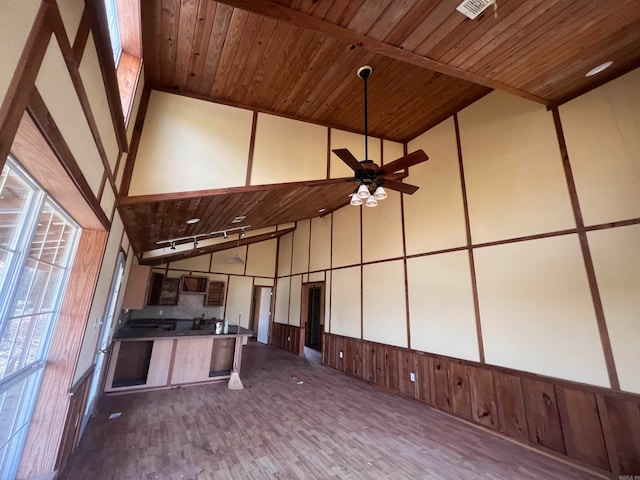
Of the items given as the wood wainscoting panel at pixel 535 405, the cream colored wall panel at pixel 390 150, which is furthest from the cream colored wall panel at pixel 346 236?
the wood wainscoting panel at pixel 535 405

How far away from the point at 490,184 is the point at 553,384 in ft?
8.50

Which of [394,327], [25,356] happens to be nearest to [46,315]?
[25,356]

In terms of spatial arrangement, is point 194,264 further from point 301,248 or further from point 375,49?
point 375,49

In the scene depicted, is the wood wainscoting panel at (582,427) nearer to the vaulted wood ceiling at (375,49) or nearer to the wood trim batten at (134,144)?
the vaulted wood ceiling at (375,49)

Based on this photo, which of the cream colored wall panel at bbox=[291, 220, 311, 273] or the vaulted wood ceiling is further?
the cream colored wall panel at bbox=[291, 220, 311, 273]

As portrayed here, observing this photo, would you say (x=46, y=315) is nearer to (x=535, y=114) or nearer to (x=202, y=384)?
(x=202, y=384)

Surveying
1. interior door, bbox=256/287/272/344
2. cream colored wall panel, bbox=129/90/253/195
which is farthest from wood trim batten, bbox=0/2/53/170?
interior door, bbox=256/287/272/344

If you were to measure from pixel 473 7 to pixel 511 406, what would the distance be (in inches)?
166

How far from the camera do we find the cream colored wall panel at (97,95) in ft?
4.98

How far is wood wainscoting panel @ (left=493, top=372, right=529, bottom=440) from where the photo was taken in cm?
324

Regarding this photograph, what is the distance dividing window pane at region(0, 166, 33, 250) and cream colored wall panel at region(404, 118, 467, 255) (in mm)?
4662

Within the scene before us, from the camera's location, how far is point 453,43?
2.28 m

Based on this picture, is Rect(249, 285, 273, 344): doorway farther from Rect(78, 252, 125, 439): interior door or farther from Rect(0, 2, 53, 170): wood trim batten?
Rect(0, 2, 53, 170): wood trim batten

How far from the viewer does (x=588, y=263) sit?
2.90 m
